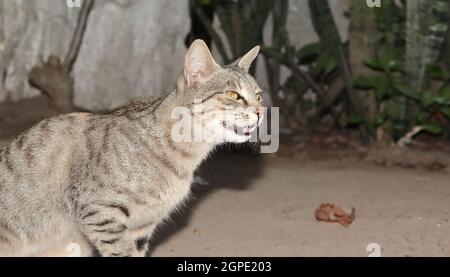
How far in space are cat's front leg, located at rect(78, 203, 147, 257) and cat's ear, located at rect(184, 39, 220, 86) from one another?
0.74 m

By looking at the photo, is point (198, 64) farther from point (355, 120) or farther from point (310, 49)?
point (310, 49)

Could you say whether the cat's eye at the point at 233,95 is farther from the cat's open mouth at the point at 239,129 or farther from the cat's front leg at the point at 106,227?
the cat's front leg at the point at 106,227

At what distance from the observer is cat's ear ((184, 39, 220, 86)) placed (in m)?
4.05

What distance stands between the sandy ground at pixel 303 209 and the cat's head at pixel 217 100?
31.2 inches

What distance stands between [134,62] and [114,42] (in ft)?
0.88

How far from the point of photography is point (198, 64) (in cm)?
412

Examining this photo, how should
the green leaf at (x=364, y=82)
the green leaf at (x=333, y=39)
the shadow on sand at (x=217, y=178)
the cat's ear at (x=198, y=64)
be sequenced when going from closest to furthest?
the cat's ear at (x=198, y=64) → the shadow on sand at (x=217, y=178) → the green leaf at (x=364, y=82) → the green leaf at (x=333, y=39)

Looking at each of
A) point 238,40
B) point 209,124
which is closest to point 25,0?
point 238,40

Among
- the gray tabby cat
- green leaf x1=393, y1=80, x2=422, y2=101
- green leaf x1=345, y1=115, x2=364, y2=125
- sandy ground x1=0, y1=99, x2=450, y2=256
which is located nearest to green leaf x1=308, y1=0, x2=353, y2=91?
green leaf x1=345, y1=115, x2=364, y2=125

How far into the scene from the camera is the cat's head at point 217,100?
4086 millimetres

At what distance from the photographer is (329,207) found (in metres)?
5.23

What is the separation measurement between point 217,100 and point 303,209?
1.56 metres

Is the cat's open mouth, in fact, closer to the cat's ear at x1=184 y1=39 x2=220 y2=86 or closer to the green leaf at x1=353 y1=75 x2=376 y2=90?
the cat's ear at x1=184 y1=39 x2=220 y2=86

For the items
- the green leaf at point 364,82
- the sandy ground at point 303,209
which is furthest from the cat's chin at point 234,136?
the green leaf at point 364,82
